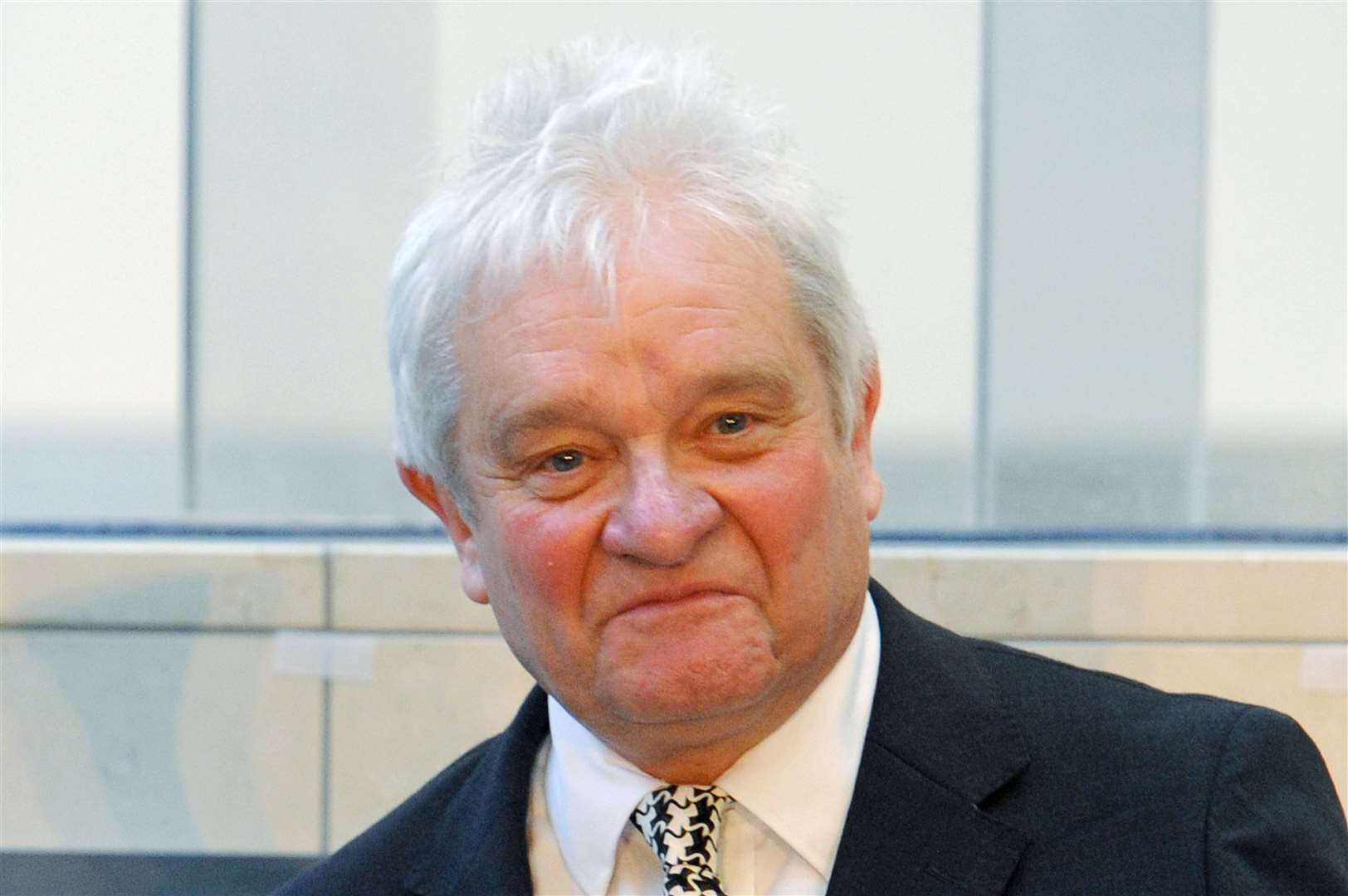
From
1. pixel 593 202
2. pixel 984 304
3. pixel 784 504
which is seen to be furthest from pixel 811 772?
pixel 984 304

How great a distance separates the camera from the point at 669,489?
1.61m

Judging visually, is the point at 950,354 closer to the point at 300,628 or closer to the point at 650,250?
the point at 300,628

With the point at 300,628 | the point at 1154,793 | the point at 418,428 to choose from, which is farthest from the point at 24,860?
the point at 1154,793

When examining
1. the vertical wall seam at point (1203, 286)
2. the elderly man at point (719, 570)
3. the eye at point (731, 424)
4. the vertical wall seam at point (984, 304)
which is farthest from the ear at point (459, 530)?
the vertical wall seam at point (1203, 286)

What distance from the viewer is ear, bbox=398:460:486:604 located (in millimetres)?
1848

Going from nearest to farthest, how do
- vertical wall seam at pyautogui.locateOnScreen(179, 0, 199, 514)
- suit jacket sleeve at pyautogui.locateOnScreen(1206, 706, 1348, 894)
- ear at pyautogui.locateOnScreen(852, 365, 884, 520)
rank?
1. suit jacket sleeve at pyautogui.locateOnScreen(1206, 706, 1348, 894)
2. ear at pyautogui.locateOnScreen(852, 365, 884, 520)
3. vertical wall seam at pyautogui.locateOnScreen(179, 0, 199, 514)

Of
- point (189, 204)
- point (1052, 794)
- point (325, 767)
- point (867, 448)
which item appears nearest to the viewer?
point (1052, 794)

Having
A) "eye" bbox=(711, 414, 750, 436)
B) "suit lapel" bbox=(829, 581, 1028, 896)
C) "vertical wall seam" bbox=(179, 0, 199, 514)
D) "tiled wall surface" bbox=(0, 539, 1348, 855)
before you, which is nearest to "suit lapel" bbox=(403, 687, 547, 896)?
"suit lapel" bbox=(829, 581, 1028, 896)

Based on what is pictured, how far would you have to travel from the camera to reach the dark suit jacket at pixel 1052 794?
62.8 inches

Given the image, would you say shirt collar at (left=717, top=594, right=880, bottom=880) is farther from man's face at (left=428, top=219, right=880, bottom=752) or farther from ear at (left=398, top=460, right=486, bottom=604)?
ear at (left=398, top=460, right=486, bottom=604)

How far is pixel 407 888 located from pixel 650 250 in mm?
868

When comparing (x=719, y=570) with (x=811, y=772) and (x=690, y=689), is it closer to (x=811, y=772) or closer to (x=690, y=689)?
(x=690, y=689)

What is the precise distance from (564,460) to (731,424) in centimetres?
18

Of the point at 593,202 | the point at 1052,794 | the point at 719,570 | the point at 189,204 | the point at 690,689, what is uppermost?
the point at 189,204
